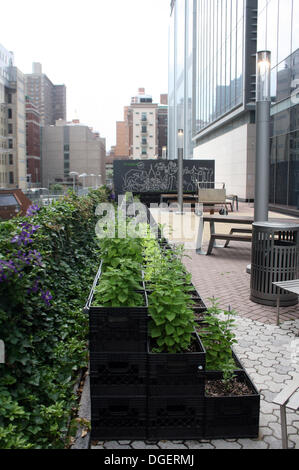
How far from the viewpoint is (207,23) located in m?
38.6

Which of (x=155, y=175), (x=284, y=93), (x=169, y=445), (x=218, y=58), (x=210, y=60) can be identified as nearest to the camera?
(x=169, y=445)

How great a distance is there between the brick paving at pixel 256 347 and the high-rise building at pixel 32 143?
110787mm

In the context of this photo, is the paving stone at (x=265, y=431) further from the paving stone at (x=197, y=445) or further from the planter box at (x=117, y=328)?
the planter box at (x=117, y=328)

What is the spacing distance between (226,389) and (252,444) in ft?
1.47

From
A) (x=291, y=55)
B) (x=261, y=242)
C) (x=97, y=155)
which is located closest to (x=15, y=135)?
(x=97, y=155)

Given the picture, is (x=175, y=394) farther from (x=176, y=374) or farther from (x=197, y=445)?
(x=197, y=445)

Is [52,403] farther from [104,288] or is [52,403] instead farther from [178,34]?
[178,34]

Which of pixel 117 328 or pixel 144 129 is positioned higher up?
pixel 144 129

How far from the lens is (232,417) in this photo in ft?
10.5

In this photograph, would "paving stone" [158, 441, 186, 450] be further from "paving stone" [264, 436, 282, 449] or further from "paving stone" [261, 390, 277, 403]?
"paving stone" [261, 390, 277, 403]

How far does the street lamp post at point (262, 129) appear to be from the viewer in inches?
310

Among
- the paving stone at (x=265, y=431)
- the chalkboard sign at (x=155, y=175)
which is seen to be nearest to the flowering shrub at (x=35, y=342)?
the paving stone at (x=265, y=431)

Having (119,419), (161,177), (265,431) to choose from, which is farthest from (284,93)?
(119,419)
